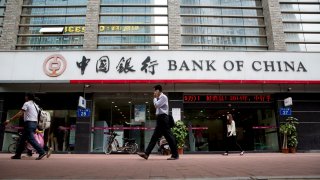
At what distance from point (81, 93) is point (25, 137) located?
653 cm

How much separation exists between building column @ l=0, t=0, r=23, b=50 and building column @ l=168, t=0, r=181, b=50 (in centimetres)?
793

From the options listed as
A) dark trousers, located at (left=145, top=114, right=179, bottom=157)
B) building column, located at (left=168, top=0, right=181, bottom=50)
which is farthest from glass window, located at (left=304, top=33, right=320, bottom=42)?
dark trousers, located at (left=145, top=114, right=179, bottom=157)

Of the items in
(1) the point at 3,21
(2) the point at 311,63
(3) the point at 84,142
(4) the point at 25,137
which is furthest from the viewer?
(1) the point at 3,21

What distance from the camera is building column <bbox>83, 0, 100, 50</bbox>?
1506cm

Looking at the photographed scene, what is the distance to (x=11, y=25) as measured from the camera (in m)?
15.4

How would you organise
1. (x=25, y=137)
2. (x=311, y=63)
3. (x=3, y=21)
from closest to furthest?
(x=25, y=137) < (x=311, y=63) < (x=3, y=21)

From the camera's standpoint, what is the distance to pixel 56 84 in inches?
554

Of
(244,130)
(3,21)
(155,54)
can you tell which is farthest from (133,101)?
(3,21)

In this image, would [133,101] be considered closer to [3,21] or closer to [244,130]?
[244,130]

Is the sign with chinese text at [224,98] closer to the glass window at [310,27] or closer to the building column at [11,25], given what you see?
the glass window at [310,27]

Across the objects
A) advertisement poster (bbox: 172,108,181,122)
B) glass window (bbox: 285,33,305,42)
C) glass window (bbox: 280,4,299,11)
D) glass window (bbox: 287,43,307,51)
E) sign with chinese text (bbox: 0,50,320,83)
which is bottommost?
advertisement poster (bbox: 172,108,181,122)

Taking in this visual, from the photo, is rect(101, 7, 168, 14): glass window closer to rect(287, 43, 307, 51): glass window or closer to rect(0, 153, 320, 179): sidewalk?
rect(287, 43, 307, 51): glass window

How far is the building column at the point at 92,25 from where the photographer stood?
1506 centimetres

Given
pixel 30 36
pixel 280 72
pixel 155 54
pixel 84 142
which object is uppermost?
pixel 30 36
